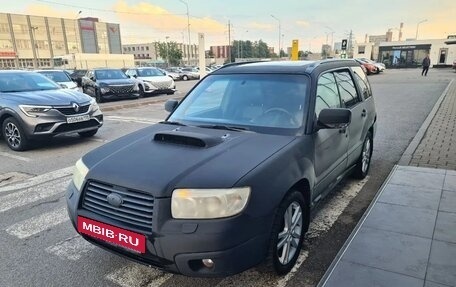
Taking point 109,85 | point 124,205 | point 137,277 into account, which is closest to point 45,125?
point 137,277

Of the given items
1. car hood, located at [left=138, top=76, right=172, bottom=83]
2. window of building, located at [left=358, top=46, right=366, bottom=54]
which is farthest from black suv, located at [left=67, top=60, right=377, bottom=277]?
window of building, located at [left=358, top=46, right=366, bottom=54]

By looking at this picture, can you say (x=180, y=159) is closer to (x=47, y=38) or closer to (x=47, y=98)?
(x=47, y=98)

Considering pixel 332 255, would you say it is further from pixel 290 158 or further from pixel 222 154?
pixel 222 154

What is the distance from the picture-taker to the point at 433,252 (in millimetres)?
3152

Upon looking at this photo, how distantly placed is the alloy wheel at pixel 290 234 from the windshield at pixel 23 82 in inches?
287

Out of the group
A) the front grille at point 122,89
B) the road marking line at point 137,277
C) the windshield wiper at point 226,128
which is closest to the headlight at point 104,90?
the front grille at point 122,89

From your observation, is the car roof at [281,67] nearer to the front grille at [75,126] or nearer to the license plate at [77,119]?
the license plate at [77,119]

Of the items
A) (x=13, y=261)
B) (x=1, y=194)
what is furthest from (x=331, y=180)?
(x=1, y=194)

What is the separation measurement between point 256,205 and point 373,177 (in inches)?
140

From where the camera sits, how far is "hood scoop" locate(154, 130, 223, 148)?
291 cm

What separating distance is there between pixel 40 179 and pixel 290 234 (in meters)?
4.37

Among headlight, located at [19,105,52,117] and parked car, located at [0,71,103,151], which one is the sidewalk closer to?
parked car, located at [0,71,103,151]

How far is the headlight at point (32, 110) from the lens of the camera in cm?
705

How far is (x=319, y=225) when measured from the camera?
3.80 m
